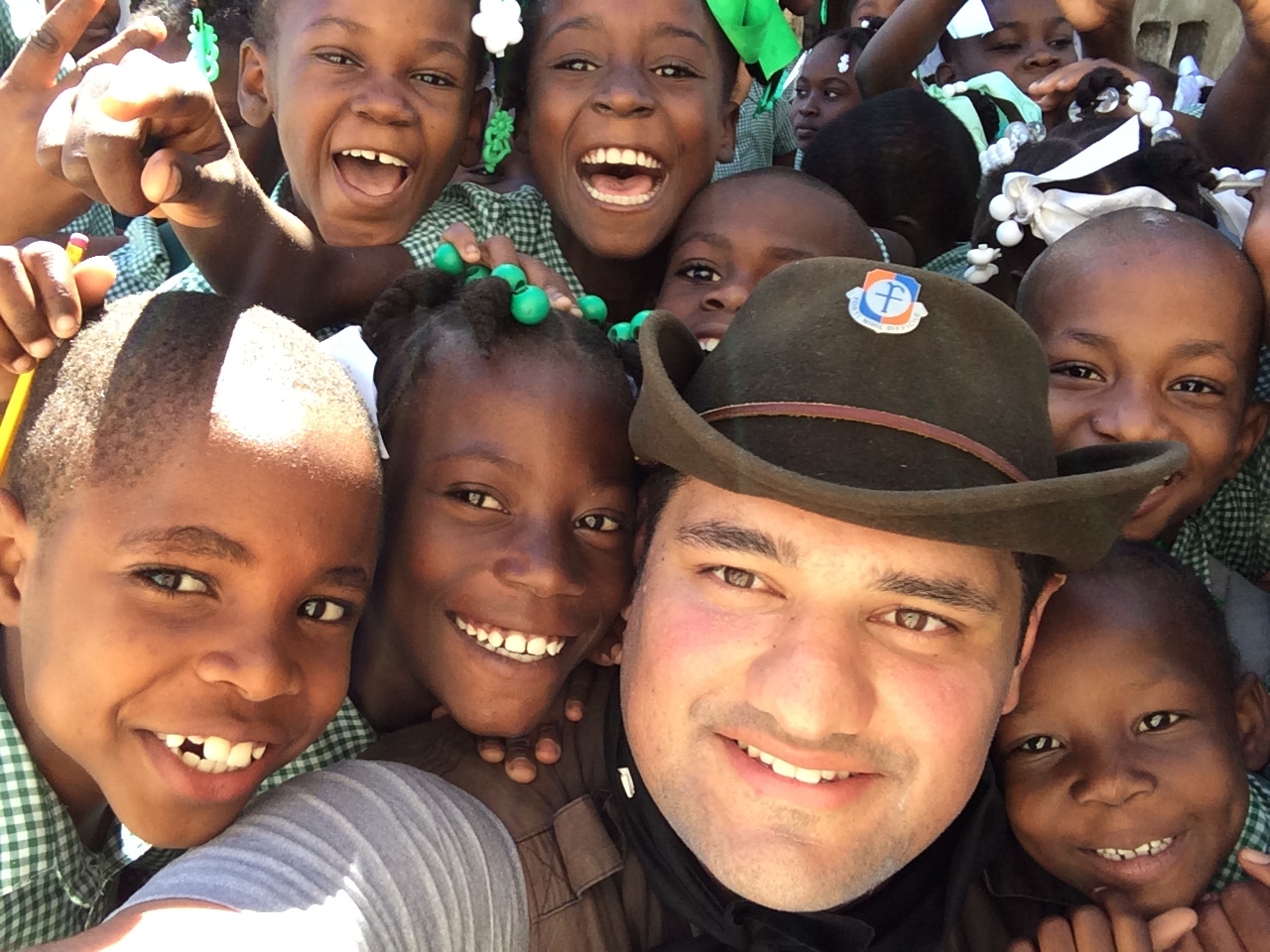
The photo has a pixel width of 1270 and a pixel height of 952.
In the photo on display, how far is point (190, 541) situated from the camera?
1.68 m

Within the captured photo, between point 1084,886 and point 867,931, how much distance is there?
2.19ft

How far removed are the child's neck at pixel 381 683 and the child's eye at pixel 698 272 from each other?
1.42m

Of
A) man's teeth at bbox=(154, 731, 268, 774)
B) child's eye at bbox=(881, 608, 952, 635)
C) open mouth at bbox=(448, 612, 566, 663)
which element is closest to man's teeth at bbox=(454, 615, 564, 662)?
open mouth at bbox=(448, 612, 566, 663)

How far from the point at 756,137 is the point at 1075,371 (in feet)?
8.33

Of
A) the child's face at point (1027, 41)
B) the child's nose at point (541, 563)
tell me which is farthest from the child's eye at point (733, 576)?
the child's face at point (1027, 41)

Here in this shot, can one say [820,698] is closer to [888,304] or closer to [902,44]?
[888,304]

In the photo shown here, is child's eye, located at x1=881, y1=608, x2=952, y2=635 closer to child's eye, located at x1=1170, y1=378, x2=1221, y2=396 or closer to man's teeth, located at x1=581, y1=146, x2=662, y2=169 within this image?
child's eye, located at x1=1170, y1=378, x2=1221, y2=396

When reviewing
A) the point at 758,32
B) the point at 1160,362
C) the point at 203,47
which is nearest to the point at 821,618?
the point at 1160,362

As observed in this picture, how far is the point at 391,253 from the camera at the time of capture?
2.97 metres

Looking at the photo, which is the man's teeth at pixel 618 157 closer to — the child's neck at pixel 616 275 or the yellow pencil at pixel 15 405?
the child's neck at pixel 616 275

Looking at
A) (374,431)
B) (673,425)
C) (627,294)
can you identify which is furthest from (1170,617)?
(627,294)

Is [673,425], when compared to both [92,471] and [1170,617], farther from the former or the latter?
[1170,617]

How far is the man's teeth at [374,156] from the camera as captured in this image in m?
2.96

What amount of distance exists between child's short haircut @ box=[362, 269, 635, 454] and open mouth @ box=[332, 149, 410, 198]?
0.72 meters
